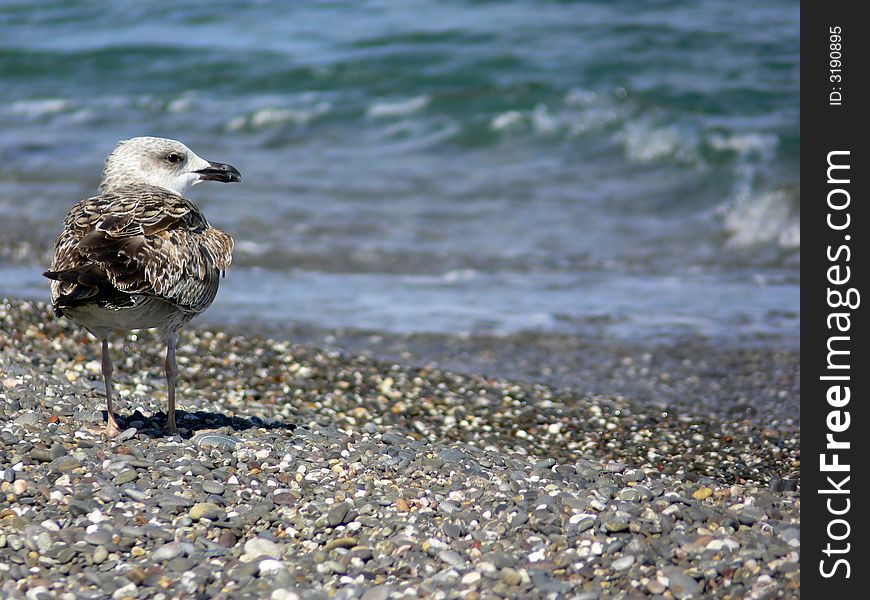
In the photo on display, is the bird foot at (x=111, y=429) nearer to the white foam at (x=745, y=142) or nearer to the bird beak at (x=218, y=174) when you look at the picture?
the bird beak at (x=218, y=174)

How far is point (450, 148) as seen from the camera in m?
16.6

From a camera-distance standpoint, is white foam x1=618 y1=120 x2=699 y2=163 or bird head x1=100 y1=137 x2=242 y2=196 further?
white foam x1=618 y1=120 x2=699 y2=163

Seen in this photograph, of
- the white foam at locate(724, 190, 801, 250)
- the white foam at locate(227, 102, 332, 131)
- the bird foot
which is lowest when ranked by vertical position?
the white foam at locate(724, 190, 801, 250)

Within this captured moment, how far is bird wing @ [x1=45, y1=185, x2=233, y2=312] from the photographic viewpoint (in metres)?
5.24

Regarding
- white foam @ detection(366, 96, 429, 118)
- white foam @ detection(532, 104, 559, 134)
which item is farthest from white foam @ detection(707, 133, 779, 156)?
white foam @ detection(366, 96, 429, 118)

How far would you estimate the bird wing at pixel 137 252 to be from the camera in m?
5.24

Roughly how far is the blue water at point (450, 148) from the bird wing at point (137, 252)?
3.57 meters

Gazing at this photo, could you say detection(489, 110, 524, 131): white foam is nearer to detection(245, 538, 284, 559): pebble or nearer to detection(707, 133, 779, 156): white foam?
detection(707, 133, 779, 156): white foam

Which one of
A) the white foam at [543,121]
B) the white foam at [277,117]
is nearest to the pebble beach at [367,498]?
the white foam at [543,121]

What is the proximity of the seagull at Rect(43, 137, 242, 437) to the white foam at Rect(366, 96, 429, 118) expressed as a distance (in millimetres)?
11511

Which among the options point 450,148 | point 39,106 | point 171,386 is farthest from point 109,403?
point 39,106

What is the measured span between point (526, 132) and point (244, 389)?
1033cm
